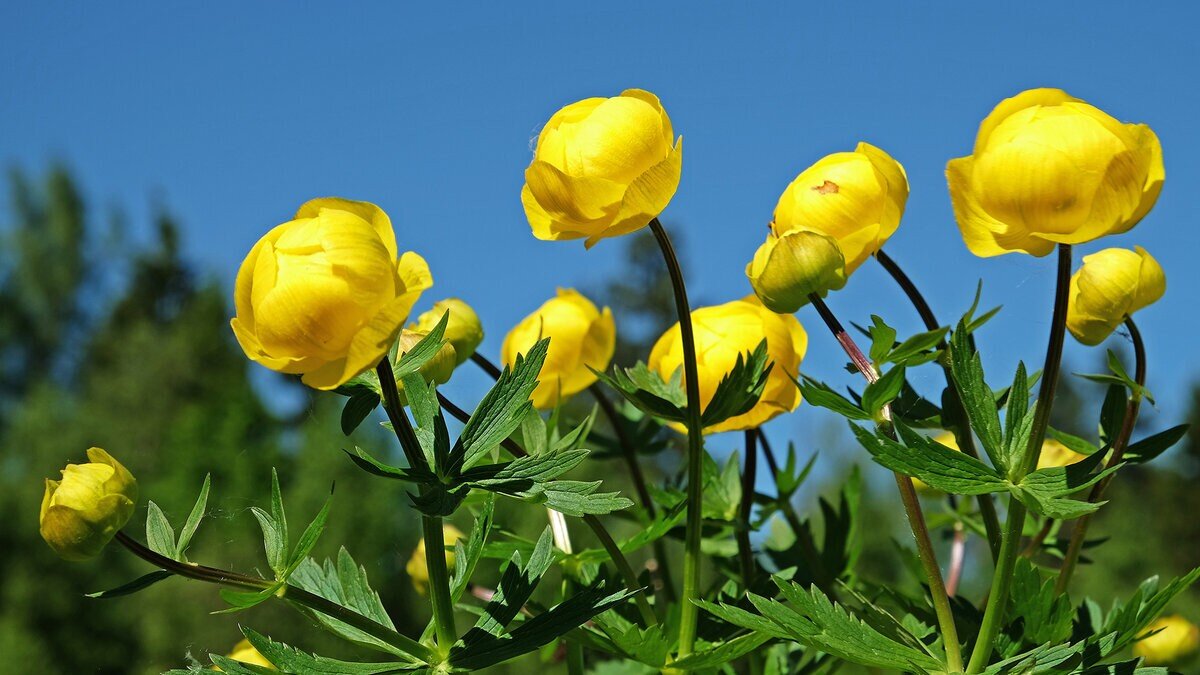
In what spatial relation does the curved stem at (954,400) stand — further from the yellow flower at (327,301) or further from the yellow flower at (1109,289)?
the yellow flower at (327,301)

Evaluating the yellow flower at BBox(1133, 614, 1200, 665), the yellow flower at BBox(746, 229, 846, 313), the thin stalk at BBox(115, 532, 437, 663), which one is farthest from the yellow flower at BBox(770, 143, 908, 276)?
the yellow flower at BBox(1133, 614, 1200, 665)

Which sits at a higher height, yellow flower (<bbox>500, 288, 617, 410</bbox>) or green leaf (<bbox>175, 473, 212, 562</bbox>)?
yellow flower (<bbox>500, 288, 617, 410</bbox>)

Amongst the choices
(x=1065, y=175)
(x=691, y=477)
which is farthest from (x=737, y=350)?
(x=1065, y=175)

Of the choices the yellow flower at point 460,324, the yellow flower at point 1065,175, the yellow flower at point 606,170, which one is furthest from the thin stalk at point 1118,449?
the yellow flower at point 460,324

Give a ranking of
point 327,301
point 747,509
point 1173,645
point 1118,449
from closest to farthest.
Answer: point 327,301 < point 1118,449 < point 747,509 < point 1173,645

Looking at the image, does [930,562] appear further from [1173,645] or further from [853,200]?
[1173,645]

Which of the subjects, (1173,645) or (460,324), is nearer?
(460,324)

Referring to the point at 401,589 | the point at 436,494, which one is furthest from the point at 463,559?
the point at 401,589

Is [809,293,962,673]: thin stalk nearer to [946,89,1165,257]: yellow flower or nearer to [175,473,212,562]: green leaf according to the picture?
[946,89,1165,257]: yellow flower
